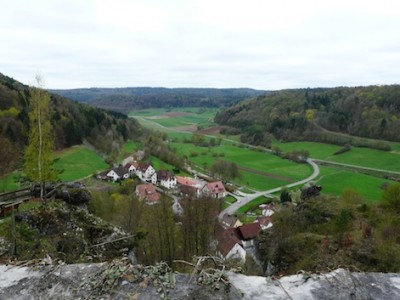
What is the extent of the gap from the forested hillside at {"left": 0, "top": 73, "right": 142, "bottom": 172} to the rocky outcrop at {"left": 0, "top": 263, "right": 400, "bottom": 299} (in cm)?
5206

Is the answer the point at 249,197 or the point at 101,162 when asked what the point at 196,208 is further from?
the point at 101,162

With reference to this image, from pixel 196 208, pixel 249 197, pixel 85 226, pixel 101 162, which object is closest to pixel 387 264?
pixel 196 208

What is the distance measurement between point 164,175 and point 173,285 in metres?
60.5

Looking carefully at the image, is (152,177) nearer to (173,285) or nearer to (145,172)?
(145,172)

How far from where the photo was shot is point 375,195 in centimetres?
5619

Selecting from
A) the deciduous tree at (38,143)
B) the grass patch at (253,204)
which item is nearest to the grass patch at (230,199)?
the grass patch at (253,204)

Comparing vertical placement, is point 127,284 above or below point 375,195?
above

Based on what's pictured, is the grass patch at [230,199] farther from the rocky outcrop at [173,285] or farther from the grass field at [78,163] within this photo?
the rocky outcrop at [173,285]

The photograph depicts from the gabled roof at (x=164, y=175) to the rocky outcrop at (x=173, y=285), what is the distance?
194ft

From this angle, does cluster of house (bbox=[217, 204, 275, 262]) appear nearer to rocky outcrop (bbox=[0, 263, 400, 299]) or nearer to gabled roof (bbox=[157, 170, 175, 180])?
rocky outcrop (bbox=[0, 263, 400, 299])

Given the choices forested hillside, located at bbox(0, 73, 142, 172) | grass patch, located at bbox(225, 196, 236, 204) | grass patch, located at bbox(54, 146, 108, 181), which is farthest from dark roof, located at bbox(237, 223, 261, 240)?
forested hillside, located at bbox(0, 73, 142, 172)

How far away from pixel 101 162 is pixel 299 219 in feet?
162

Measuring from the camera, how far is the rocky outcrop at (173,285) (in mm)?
3127

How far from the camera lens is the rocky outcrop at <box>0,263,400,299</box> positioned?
3.13 m
